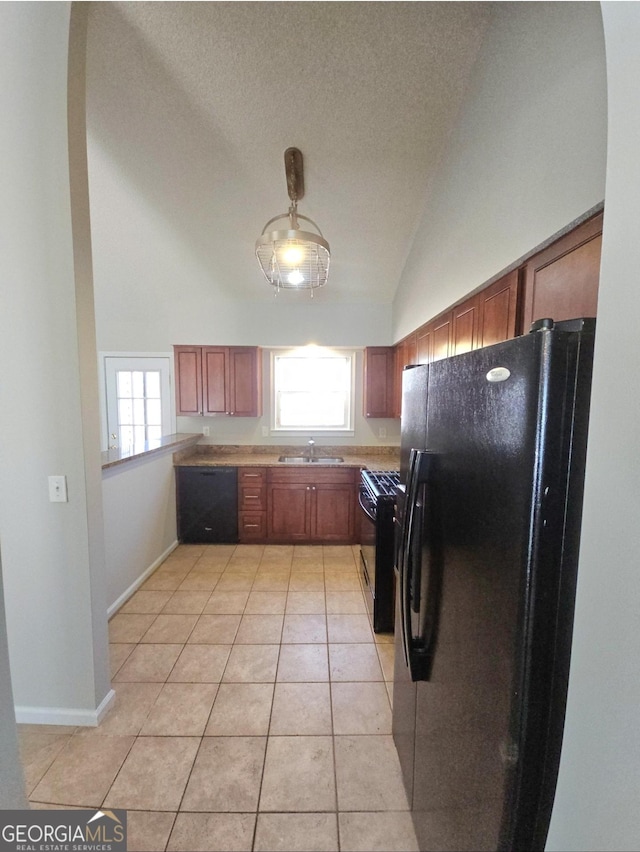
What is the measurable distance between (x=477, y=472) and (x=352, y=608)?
86.1 inches

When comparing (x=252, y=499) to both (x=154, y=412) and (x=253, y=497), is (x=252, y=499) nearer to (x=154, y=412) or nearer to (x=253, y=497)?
(x=253, y=497)

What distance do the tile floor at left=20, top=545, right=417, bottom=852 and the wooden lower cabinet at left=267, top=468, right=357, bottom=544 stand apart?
1.09m

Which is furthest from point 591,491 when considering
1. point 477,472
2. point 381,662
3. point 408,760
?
point 381,662

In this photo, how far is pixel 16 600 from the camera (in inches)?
62.8

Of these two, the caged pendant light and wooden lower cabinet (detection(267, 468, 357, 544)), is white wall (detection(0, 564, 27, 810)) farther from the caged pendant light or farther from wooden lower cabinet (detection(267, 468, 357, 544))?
wooden lower cabinet (detection(267, 468, 357, 544))

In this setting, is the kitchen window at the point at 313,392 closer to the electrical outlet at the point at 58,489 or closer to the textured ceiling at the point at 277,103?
the textured ceiling at the point at 277,103

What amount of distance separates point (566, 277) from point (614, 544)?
831 mm

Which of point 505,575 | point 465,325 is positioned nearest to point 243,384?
point 465,325

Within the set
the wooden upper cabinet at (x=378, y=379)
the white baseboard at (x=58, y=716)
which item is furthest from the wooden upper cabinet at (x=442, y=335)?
the white baseboard at (x=58, y=716)

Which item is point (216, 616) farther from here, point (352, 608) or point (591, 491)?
point (591, 491)

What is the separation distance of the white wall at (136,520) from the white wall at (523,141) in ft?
8.69

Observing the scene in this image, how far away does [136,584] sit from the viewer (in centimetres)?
280

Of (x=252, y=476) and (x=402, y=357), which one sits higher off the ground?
(x=402, y=357)

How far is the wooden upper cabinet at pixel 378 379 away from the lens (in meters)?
3.88
